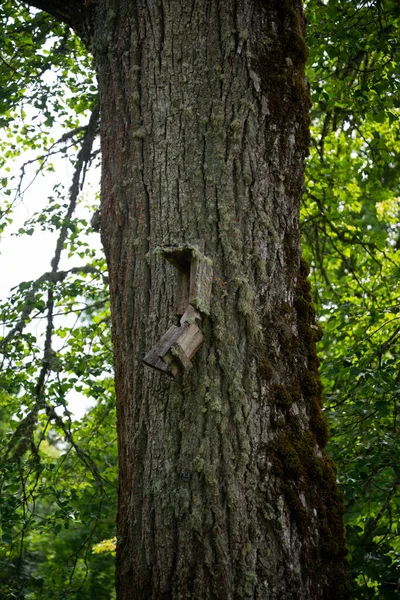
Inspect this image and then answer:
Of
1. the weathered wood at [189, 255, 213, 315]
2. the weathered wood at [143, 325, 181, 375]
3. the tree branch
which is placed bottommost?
the weathered wood at [143, 325, 181, 375]

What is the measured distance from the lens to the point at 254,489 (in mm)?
2355

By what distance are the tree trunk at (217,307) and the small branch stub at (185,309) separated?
0.16 ft

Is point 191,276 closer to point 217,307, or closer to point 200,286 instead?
point 200,286

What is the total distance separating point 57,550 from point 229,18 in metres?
8.48

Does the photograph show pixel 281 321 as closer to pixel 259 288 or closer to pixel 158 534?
pixel 259 288

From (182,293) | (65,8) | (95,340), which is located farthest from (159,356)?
(95,340)

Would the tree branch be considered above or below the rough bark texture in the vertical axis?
above

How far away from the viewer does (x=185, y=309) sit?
Answer: 2.45 m

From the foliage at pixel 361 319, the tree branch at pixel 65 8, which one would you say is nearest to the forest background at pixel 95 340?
the foliage at pixel 361 319

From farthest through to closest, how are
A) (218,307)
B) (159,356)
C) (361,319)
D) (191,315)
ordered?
(361,319) → (218,307) → (191,315) → (159,356)

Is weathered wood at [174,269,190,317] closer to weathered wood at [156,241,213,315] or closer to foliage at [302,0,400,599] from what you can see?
weathered wood at [156,241,213,315]

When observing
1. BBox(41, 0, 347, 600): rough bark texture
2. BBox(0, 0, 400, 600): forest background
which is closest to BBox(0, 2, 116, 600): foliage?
BBox(0, 0, 400, 600): forest background

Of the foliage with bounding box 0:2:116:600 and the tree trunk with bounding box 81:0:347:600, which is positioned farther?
the foliage with bounding box 0:2:116:600

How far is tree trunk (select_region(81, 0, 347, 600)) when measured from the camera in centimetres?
233
